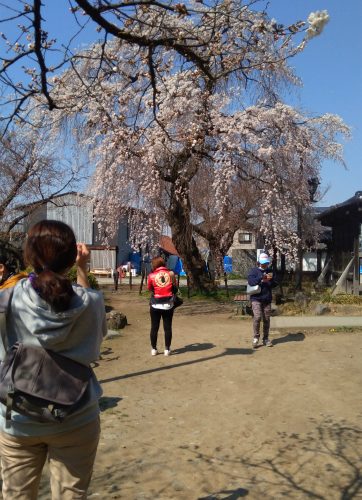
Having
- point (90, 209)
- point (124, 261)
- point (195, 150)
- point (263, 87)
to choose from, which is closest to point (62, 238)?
point (195, 150)

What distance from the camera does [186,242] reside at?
18078 millimetres

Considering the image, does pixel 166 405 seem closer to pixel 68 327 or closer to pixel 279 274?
pixel 68 327

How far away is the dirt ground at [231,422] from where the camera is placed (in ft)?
12.1

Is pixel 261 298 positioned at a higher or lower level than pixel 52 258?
lower

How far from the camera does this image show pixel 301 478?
3771 mm

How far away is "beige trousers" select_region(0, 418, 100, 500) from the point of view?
2131mm

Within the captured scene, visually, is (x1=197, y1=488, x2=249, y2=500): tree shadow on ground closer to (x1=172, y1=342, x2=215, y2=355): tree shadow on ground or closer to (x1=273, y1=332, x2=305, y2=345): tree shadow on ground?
(x1=172, y1=342, x2=215, y2=355): tree shadow on ground

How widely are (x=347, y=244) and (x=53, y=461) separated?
16615 mm

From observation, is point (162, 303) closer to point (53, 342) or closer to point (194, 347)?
point (194, 347)

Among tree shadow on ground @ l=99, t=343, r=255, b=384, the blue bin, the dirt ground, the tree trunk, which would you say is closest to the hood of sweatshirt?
the dirt ground

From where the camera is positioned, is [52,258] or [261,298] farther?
[261,298]

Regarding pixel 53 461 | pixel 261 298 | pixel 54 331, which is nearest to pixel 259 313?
pixel 261 298

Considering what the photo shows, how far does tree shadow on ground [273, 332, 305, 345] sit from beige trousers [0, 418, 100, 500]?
7.41m

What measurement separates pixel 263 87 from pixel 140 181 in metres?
4.79
